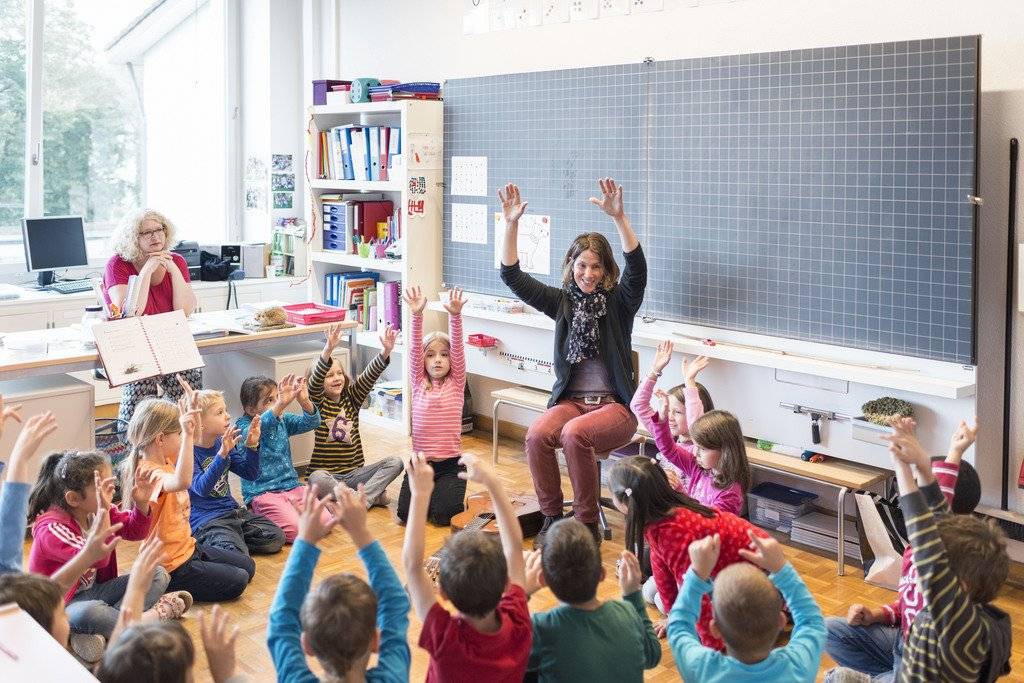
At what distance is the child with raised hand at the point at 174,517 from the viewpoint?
3.56 metres

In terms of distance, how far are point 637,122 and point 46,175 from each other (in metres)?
4.16

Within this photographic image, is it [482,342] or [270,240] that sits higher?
[270,240]

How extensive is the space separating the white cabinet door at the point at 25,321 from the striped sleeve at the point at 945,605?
206 inches

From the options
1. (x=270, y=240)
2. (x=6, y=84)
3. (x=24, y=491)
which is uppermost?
(x=6, y=84)

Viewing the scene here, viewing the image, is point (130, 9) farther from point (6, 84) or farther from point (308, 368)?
point (308, 368)

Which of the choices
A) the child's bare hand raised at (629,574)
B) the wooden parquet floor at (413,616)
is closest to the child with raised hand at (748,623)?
the child's bare hand raised at (629,574)

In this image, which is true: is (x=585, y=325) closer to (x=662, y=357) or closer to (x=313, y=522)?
(x=662, y=357)

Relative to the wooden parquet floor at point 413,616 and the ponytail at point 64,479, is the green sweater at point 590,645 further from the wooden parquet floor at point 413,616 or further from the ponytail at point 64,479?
the ponytail at point 64,479

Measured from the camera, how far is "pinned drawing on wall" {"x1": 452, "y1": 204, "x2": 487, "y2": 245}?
18.6ft

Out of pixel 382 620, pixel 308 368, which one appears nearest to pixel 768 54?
pixel 308 368

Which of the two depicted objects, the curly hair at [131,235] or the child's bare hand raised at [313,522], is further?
the curly hair at [131,235]

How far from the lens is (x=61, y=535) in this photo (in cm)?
303

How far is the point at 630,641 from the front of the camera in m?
2.21

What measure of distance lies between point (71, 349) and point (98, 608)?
1.76 meters
